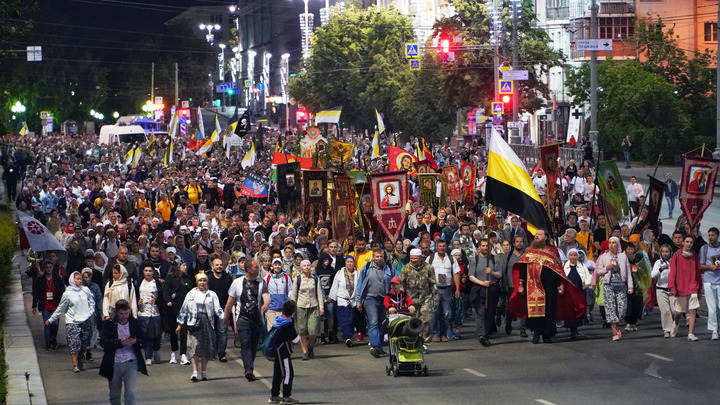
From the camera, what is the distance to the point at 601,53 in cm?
7019

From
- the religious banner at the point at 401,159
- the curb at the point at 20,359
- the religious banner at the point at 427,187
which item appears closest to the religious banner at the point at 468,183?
the religious banner at the point at 427,187

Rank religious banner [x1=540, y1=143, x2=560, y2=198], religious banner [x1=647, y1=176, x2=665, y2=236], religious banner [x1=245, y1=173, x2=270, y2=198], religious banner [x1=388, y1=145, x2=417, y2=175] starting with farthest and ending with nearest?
1. religious banner [x1=388, y1=145, x2=417, y2=175]
2. religious banner [x1=245, y1=173, x2=270, y2=198]
3. religious banner [x1=540, y1=143, x2=560, y2=198]
4. religious banner [x1=647, y1=176, x2=665, y2=236]

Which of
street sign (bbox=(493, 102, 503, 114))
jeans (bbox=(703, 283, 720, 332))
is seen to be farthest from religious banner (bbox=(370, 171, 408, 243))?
street sign (bbox=(493, 102, 503, 114))

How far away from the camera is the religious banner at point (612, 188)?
21688 millimetres

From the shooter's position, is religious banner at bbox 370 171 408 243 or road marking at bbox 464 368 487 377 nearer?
road marking at bbox 464 368 487 377

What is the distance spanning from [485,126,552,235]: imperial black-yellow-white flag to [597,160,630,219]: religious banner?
A: 11.6ft

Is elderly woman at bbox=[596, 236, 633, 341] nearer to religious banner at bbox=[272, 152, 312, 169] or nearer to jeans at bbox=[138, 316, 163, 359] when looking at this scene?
jeans at bbox=[138, 316, 163, 359]

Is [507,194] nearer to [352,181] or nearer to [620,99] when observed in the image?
[352,181]

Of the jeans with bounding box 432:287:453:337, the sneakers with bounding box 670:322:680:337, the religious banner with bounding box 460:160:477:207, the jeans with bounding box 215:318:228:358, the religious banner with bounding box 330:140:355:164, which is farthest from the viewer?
the religious banner with bounding box 330:140:355:164

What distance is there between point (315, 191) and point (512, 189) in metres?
8.49

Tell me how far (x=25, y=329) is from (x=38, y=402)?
621 centimetres

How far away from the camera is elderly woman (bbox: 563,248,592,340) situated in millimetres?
18000

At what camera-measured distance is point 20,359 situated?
1678 cm

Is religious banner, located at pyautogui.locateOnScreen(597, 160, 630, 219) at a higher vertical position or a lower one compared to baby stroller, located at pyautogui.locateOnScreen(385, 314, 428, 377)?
higher
